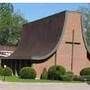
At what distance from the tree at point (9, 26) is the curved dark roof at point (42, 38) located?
2472 cm

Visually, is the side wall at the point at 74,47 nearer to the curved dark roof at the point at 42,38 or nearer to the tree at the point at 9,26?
the curved dark roof at the point at 42,38

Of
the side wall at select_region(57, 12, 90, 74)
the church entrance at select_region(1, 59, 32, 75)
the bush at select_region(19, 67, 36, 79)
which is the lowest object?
the bush at select_region(19, 67, 36, 79)

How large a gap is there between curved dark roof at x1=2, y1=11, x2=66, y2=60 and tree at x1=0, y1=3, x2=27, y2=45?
2472 centimetres

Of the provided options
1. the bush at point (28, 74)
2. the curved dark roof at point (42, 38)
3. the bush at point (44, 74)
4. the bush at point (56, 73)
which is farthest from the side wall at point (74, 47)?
the bush at point (28, 74)

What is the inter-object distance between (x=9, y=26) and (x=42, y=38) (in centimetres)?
3287

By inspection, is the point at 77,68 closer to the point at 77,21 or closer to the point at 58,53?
the point at 58,53

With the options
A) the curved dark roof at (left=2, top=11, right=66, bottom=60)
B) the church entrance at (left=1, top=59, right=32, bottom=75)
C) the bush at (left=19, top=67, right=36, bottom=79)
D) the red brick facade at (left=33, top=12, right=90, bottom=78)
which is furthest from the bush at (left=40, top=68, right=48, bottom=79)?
the church entrance at (left=1, top=59, right=32, bottom=75)

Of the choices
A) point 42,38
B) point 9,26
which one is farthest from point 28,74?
point 9,26

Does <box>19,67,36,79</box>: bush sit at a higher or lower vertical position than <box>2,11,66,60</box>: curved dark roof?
lower

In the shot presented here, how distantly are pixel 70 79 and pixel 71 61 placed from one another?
7.25 meters

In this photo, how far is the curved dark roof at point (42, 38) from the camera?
130 ft

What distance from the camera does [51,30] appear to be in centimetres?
4181

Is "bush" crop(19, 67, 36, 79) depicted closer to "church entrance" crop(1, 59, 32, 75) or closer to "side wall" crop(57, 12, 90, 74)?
"church entrance" crop(1, 59, 32, 75)

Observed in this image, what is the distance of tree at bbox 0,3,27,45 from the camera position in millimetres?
74812
